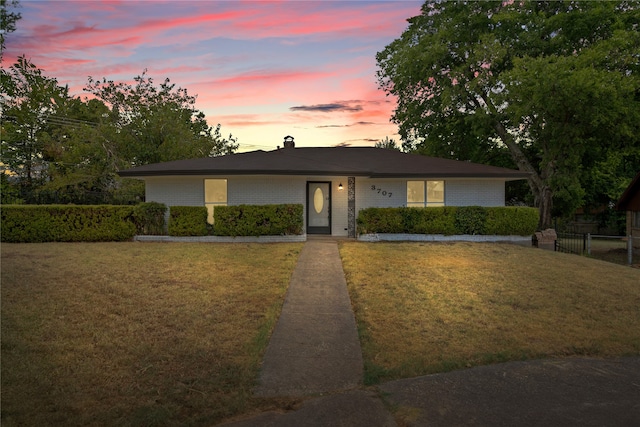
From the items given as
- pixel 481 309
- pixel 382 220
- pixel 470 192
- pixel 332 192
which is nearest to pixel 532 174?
pixel 470 192

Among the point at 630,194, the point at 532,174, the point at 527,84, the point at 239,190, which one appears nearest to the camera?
the point at 239,190

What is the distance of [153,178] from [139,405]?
50.8ft

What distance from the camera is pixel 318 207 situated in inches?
763

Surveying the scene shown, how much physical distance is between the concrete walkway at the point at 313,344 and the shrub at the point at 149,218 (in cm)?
928

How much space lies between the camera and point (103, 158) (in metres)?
27.2

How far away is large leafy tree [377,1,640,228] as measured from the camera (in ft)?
66.2

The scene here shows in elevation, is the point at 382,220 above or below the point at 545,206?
below

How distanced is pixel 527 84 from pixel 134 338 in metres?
20.2

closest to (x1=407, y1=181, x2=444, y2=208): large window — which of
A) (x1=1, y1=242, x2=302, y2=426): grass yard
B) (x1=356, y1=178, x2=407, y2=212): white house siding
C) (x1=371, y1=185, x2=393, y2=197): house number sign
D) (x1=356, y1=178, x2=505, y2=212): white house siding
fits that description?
(x1=356, y1=178, x2=505, y2=212): white house siding

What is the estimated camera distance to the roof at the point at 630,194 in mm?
22625

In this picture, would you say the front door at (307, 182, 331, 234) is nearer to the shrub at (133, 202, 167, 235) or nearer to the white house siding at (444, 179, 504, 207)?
the white house siding at (444, 179, 504, 207)

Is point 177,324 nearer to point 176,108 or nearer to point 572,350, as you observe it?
point 572,350

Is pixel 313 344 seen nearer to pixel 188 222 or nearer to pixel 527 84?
pixel 188 222

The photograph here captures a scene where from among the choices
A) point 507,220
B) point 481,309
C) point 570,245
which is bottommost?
point 570,245
